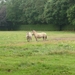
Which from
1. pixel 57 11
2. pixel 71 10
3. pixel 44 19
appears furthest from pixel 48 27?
pixel 71 10

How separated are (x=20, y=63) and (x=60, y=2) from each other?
196 ft

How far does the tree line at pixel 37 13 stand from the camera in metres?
69.6

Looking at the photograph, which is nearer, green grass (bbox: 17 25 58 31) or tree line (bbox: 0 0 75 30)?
tree line (bbox: 0 0 75 30)

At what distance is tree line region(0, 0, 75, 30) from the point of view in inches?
2739

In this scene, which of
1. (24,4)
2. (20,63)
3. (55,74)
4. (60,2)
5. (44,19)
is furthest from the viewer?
(24,4)

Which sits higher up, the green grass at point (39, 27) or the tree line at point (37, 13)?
the tree line at point (37, 13)

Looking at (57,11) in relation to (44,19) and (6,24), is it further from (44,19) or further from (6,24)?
(6,24)

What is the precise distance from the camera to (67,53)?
15.7 meters

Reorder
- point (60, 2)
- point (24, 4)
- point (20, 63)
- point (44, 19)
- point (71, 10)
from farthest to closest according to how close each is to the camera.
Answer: point (24, 4), point (44, 19), point (60, 2), point (71, 10), point (20, 63)

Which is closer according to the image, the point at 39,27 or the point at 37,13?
the point at 37,13

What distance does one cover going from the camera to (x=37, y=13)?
82250 millimetres

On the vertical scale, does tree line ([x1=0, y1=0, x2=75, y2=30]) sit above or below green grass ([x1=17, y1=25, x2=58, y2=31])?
above

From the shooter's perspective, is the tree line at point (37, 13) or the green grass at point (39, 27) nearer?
the tree line at point (37, 13)

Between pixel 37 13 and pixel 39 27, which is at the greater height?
pixel 37 13
